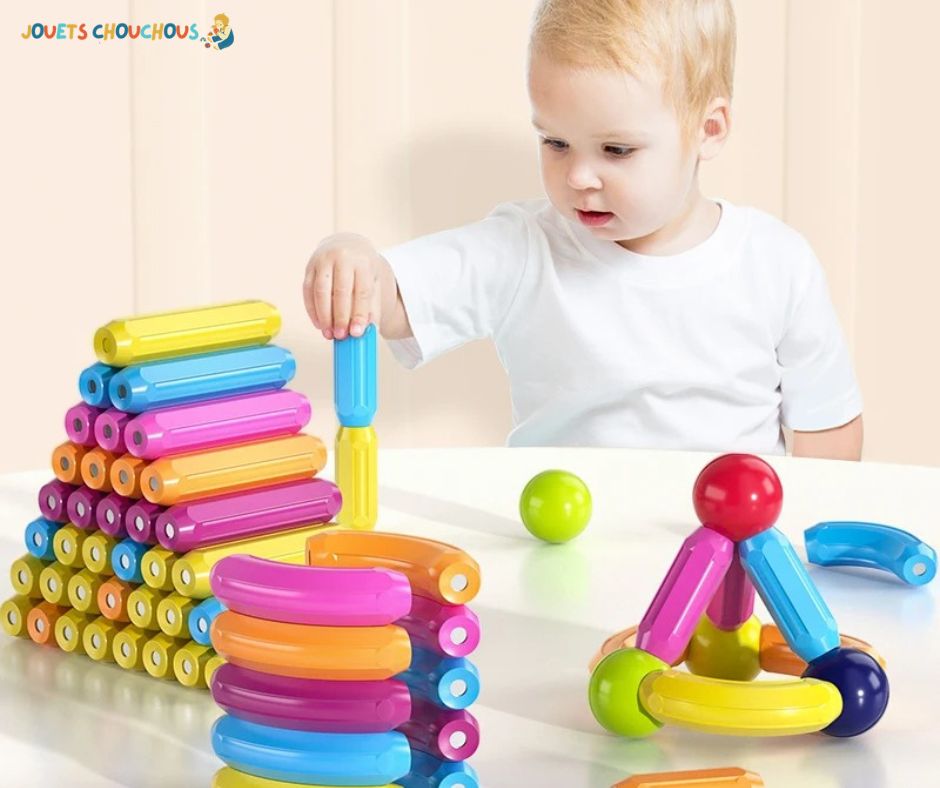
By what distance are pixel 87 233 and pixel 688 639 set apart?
122cm

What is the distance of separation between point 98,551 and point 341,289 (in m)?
0.25

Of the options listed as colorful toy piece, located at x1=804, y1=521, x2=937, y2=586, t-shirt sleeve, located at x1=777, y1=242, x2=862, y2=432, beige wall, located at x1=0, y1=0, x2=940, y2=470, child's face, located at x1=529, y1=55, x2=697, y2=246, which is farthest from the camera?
beige wall, located at x1=0, y1=0, x2=940, y2=470

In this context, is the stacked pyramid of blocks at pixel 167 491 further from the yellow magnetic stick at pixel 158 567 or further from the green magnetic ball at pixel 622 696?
the green magnetic ball at pixel 622 696

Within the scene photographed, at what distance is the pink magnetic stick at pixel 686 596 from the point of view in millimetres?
599

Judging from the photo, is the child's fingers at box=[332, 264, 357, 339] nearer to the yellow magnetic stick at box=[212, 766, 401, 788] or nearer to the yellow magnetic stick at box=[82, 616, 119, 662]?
the yellow magnetic stick at box=[82, 616, 119, 662]

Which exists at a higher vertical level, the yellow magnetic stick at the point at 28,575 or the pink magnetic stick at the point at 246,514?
the pink magnetic stick at the point at 246,514

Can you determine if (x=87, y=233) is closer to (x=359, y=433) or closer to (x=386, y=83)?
(x=386, y=83)

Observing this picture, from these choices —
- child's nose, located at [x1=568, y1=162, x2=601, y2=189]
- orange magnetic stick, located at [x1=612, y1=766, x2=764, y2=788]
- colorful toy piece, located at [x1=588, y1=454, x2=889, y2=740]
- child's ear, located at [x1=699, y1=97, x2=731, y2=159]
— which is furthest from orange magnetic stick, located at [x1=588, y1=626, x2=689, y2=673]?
child's ear, located at [x1=699, y1=97, x2=731, y2=159]

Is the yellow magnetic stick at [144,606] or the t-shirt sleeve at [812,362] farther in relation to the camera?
the t-shirt sleeve at [812,362]

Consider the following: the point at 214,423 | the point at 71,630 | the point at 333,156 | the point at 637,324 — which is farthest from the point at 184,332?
the point at 333,156

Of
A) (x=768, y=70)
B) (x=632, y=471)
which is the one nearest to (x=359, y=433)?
(x=632, y=471)

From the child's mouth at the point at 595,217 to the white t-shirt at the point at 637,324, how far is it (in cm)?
11

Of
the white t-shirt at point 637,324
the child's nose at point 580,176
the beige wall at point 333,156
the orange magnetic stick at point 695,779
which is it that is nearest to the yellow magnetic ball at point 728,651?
the orange magnetic stick at point 695,779

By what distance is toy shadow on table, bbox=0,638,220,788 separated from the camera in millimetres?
552
